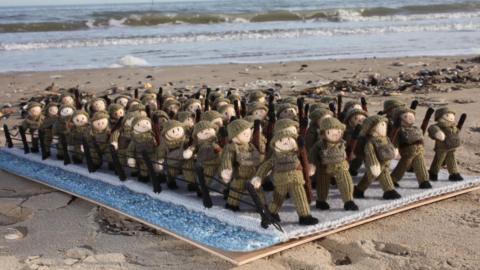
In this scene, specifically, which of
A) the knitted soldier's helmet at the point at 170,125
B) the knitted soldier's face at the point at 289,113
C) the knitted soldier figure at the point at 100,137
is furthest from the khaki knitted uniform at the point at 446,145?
the knitted soldier figure at the point at 100,137

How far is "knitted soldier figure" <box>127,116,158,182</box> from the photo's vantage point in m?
5.12

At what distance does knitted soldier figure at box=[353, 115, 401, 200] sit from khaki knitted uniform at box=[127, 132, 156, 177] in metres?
1.77

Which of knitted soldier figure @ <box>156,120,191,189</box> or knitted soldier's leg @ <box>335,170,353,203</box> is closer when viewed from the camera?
knitted soldier's leg @ <box>335,170,353,203</box>

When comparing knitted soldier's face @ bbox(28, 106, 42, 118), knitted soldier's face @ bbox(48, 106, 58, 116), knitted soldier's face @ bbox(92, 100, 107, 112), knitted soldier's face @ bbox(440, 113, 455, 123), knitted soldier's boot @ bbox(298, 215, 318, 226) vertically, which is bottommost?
knitted soldier's boot @ bbox(298, 215, 318, 226)

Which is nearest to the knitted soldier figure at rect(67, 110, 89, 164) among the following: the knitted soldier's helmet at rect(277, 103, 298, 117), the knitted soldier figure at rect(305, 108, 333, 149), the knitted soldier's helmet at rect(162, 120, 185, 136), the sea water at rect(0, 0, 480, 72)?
the knitted soldier's helmet at rect(162, 120, 185, 136)

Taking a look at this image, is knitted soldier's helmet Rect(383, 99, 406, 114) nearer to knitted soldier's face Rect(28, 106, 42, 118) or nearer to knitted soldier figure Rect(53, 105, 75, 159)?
knitted soldier figure Rect(53, 105, 75, 159)

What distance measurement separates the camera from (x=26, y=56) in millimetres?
18547

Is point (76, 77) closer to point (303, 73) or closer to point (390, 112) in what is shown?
point (303, 73)

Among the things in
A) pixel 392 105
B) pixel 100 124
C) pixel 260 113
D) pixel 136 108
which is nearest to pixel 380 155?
pixel 392 105

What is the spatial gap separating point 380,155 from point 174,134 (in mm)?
1637

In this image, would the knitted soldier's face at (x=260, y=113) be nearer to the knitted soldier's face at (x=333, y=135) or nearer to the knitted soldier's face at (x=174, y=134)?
the knitted soldier's face at (x=174, y=134)

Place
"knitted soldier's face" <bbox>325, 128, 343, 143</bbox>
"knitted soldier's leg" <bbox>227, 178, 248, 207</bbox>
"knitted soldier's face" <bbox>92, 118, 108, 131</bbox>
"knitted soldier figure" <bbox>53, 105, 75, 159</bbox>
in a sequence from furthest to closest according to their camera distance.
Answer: "knitted soldier figure" <bbox>53, 105, 75, 159</bbox> < "knitted soldier's face" <bbox>92, 118, 108, 131</bbox> < "knitted soldier's leg" <bbox>227, 178, 248, 207</bbox> < "knitted soldier's face" <bbox>325, 128, 343, 143</bbox>

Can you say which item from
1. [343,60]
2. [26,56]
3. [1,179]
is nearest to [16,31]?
[26,56]

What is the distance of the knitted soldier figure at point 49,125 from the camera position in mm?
6214
